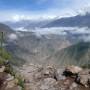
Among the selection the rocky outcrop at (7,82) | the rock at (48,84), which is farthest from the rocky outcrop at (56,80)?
the rocky outcrop at (7,82)

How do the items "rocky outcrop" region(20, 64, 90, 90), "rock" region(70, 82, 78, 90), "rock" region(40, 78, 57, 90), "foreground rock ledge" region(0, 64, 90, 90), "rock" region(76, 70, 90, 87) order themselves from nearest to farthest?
"foreground rock ledge" region(0, 64, 90, 90) < "rock" region(70, 82, 78, 90) < "rock" region(76, 70, 90, 87) < "rocky outcrop" region(20, 64, 90, 90) < "rock" region(40, 78, 57, 90)

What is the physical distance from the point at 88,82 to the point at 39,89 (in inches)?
308

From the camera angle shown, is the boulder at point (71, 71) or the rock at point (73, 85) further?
the boulder at point (71, 71)

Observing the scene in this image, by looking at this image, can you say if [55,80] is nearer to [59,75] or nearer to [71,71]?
[59,75]

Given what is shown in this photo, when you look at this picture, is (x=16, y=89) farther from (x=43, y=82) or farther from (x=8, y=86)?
(x=43, y=82)

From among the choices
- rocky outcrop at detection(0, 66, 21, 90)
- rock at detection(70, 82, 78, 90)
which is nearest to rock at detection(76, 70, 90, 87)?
rock at detection(70, 82, 78, 90)

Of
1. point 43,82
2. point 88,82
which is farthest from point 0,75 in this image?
point 88,82

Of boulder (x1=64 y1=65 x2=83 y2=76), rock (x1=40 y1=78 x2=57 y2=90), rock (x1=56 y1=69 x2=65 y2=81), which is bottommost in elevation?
rock (x1=40 y1=78 x2=57 y2=90)

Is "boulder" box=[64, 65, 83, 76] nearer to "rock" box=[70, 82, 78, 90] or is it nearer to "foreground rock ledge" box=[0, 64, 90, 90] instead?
"foreground rock ledge" box=[0, 64, 90, 90]

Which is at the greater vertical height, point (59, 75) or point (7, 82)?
point (7, 82)

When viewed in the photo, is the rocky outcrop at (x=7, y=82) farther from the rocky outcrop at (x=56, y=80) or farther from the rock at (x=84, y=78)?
the rock at (x=84, y=78)

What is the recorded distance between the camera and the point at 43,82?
49.0 m

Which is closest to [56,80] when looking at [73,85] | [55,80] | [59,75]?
[55,80]

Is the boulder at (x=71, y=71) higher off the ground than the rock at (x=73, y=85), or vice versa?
the boulder at (x=71, y=71)
